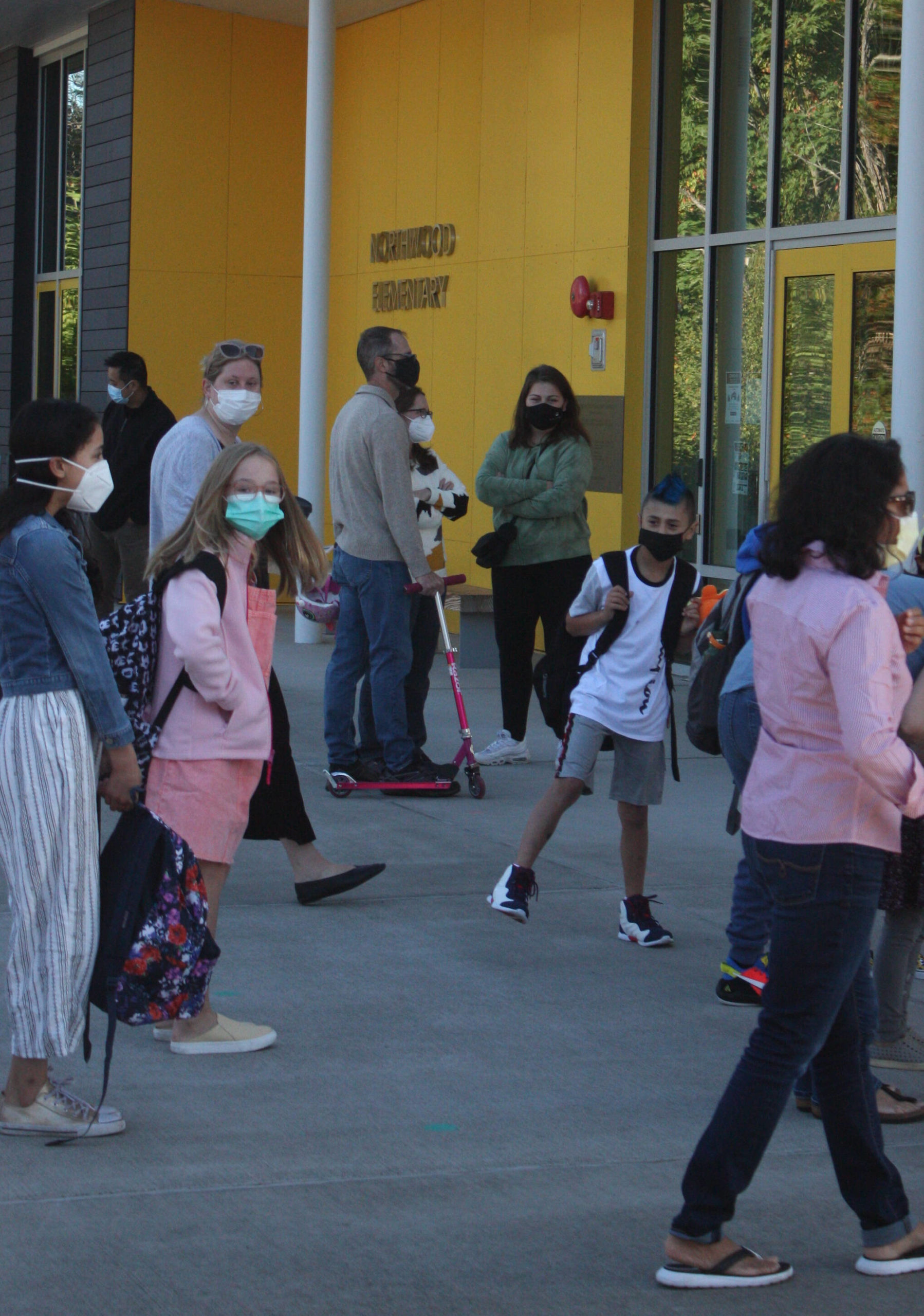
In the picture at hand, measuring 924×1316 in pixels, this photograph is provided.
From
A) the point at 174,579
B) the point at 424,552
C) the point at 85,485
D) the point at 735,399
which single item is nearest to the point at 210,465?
the point at 174,579

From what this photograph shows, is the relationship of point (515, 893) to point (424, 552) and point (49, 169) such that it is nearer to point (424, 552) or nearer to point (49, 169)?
point (424, 552)

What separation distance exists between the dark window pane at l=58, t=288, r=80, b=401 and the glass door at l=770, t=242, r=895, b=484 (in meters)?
9.38

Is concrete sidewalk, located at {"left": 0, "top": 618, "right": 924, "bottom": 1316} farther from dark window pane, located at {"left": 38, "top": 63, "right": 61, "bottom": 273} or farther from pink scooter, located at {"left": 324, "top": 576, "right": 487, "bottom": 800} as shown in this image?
dark window pane, located at {"left": 38, "top": 63, "right": 61, "bottom": 273}

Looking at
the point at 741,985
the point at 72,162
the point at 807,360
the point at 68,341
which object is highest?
the point at 72,162

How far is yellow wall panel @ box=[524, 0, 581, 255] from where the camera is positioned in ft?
39.7

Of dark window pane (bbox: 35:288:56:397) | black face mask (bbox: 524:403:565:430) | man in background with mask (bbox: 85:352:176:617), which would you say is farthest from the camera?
dark window pane (bbox: 35:288:56:397)

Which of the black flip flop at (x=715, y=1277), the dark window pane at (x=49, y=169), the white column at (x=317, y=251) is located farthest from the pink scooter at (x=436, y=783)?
the dark window pane at (x=49, y=169)

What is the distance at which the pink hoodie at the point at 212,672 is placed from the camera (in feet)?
14.7

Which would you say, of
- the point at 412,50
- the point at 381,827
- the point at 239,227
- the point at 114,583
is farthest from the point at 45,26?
the point at 381,827

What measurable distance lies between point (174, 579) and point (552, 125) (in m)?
8.64

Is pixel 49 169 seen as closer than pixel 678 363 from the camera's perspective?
No

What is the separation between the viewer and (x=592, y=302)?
38.8 feet

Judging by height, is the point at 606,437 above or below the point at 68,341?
below

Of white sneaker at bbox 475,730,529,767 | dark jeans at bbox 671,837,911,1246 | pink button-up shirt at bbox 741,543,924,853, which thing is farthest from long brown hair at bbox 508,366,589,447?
dark jeans at bbox 671,837,911,1246
